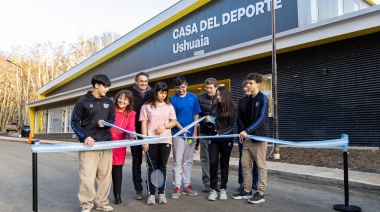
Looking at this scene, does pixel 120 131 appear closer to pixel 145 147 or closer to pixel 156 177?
pixel 145 147

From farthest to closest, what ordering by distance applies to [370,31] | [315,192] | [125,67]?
[125,67], [370,31], [315,192]

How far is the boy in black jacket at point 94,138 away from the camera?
457 centimetres

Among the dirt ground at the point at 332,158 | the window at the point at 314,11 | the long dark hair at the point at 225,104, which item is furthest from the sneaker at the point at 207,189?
the window at the point at 314,11

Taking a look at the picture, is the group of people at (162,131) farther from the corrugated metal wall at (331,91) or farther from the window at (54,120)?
the window at (54,120)

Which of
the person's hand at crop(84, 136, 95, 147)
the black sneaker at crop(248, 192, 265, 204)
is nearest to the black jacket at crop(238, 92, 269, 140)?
the black sneaker at crop(248, 192, 265, 204)

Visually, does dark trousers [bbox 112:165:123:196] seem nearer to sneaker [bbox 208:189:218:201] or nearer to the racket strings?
the racket strings

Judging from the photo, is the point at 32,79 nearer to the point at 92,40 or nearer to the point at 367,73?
the point at 92,40

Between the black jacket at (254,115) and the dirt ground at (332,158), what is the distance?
13.1ft

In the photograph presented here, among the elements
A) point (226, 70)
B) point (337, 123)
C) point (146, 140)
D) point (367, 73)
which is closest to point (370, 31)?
point (367, 73)

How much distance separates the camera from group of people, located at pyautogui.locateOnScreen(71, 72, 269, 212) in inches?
185

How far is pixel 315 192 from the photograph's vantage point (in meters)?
6.16

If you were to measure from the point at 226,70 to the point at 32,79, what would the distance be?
53907 mm

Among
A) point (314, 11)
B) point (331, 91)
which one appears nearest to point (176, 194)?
point (331, 91)

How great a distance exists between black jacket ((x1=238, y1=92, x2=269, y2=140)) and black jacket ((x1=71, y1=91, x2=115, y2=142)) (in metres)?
2.14
